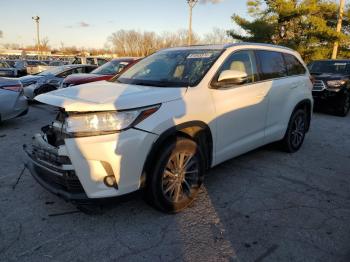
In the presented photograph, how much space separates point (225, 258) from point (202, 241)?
30 cm

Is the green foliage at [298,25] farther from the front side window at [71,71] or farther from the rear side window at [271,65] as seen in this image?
the rear side window at [271,65]

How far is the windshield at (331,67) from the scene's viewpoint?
1037 centimetres

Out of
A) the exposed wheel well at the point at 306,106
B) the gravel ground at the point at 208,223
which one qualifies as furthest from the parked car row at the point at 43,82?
the exposed wheel well at the point at 306,106

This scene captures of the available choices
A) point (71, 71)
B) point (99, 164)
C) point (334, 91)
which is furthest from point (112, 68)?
point (99, 164)

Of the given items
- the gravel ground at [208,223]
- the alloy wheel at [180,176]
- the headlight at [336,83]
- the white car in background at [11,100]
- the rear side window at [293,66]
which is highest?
the rear side window at [293,66]

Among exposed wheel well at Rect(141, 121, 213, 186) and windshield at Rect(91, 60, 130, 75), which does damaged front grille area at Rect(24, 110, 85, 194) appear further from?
windshield at Rect(91, 60, 130, 75)

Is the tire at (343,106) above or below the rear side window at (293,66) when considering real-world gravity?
below

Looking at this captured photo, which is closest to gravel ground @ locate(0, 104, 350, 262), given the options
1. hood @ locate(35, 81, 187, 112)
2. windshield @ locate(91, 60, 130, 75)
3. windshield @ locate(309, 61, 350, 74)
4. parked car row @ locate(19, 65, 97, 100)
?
hood @ locate(35, 81, 187, 112)

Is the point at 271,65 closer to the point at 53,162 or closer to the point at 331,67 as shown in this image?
the point at 53,162

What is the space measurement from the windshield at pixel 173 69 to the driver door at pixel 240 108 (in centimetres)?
22

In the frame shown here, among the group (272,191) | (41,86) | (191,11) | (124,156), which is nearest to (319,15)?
(191,11)

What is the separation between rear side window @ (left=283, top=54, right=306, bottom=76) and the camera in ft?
17.1

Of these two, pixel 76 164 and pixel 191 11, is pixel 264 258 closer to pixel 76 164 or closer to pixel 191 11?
pixel 76 164

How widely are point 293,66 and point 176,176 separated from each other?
3.17 metres
